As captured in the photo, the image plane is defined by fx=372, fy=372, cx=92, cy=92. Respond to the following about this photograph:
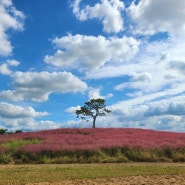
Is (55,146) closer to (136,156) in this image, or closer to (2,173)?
(136,156)

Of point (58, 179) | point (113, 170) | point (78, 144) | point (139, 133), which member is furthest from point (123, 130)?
point (58, 179)

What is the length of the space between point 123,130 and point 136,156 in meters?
10.5

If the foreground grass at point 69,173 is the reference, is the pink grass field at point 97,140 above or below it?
above

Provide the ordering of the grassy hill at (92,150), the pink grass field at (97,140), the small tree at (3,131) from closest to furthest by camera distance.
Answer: the grassy hill at (92,150)
the pink grass field at (97,140)
the small tree at (3,131)

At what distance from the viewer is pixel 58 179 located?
52.5 feet

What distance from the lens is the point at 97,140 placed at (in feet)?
94.2

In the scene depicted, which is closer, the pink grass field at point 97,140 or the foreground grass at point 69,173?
the foreground grass at point 69,173

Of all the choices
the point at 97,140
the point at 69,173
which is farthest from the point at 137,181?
the point at 97,140

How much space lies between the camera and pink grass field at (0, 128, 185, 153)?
25.8 meters

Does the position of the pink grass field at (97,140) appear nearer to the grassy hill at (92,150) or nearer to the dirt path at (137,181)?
the grassy hill at (92,150)

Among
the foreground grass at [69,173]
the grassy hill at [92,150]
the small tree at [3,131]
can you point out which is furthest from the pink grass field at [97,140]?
the small tree at [3,131]

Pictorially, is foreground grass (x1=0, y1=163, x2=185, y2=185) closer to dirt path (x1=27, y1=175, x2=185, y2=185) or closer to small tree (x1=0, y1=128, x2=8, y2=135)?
dirt path (x1=27, y1=175, x2=185, y2=185)

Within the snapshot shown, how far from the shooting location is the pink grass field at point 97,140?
84.5 ft

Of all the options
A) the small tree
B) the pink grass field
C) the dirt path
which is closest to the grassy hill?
the pink grass field
